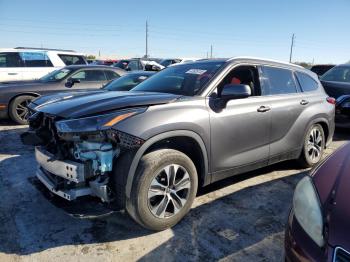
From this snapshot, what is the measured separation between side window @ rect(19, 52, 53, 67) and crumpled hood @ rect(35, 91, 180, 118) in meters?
9.02

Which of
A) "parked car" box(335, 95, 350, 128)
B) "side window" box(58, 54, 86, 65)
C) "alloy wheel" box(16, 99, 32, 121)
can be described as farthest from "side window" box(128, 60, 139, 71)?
"parked car" box(335, 95, 350, 128)

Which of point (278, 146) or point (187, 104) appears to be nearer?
point (187, 104)

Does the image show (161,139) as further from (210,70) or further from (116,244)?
(210,70)

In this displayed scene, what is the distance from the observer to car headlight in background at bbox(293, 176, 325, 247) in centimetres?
191

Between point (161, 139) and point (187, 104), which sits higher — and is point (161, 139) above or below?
below

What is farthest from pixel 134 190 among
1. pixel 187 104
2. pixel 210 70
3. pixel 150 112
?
pixel 210 70

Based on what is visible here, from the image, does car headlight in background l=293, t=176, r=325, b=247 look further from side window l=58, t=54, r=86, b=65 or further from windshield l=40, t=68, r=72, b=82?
side window l=58, t=54, r=86, b=65

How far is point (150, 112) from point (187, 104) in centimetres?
47

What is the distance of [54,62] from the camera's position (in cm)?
1195

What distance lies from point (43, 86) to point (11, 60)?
4218 millimetres

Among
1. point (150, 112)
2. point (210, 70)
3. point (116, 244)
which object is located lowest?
point (116, 244)

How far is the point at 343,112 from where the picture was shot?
7.24 meters

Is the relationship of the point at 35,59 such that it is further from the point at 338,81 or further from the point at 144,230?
the point at 144,230

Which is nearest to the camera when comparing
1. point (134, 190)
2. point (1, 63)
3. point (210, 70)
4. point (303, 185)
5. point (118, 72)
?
point (303, 185)
